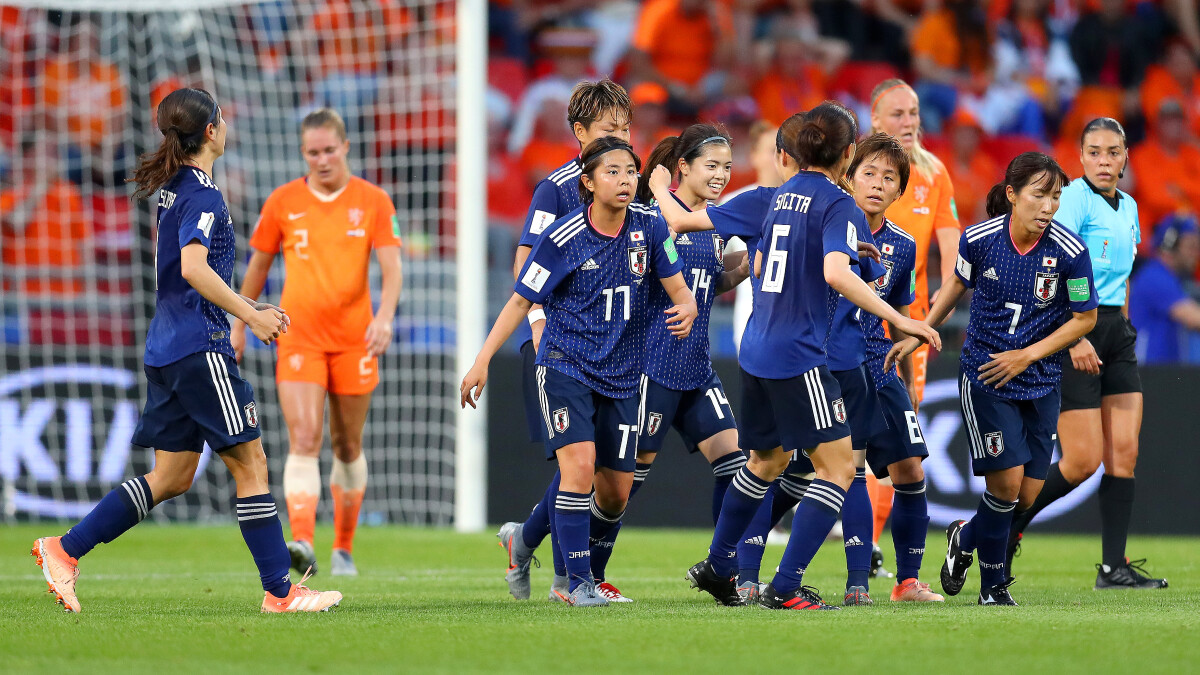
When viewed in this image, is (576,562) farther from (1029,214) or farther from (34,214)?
(34,214)

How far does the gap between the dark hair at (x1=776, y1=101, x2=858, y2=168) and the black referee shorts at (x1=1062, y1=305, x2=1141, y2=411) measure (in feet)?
6.97

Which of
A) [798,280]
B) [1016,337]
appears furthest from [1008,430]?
[798,280]

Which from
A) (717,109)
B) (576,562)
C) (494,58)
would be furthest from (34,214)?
(576,562)

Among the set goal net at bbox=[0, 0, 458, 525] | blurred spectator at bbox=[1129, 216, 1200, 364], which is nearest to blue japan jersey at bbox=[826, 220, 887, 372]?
goal net at bbox=[0, 0, 458, 525]

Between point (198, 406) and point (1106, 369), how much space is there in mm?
4332

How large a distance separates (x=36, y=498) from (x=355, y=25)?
A: 453cm

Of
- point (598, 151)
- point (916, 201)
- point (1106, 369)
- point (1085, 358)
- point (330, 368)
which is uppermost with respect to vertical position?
point (598, 151)

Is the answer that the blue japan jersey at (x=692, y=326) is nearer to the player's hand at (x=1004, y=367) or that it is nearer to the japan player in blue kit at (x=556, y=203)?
the japan player in blue kit at (x=556, y=203)

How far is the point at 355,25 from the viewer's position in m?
11.6

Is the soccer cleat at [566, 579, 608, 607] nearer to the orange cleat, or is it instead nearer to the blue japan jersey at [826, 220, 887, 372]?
Result: the orange cleat

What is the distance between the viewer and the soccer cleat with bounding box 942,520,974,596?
19.2 ft

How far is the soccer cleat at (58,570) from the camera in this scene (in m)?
5.28

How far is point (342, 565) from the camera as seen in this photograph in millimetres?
7438

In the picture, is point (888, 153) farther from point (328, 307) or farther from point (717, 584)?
point (328, 307)
